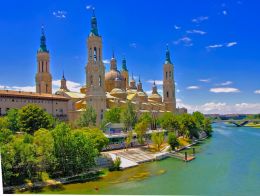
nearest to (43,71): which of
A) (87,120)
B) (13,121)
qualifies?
(87,120)

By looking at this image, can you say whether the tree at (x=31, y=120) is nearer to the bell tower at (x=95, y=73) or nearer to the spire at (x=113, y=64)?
the bell tower at (x=95, y=73)

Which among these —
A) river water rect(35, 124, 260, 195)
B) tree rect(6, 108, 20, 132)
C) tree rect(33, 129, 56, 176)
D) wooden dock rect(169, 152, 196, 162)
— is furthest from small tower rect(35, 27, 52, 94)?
tree rect(33, 129, 56, 176)

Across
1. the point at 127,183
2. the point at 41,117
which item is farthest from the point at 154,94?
the point at 127,183

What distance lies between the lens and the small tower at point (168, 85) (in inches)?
1463

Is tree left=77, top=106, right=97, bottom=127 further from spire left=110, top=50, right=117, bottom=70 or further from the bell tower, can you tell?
spire left=110, top=50, right=117, bottom=70

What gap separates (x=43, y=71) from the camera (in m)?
27.2

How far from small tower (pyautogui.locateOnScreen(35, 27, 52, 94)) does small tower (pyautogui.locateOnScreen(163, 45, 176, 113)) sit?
13482 millimetres

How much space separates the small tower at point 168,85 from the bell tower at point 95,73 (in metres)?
13.3

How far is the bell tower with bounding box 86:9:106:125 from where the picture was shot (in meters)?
24.3

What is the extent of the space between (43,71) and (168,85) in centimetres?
1452

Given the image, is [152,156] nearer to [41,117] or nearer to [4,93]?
[41,117]

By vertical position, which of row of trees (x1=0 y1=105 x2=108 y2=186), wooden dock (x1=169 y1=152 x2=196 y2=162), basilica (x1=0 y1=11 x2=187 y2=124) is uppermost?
basilica (x1=0 y1=11 x2=187 y2=124)

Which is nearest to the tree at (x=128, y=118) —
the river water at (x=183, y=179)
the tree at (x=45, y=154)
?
the river water at (x=183, y=179)

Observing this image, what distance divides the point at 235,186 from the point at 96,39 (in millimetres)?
15446
